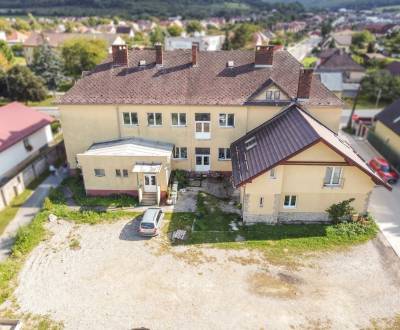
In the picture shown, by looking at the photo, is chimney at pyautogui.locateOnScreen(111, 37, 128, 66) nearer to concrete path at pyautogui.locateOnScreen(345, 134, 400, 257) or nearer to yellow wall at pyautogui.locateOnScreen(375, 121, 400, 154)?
concrete path at pyautogui.locateOnScreen(345, 134, 400, 257)

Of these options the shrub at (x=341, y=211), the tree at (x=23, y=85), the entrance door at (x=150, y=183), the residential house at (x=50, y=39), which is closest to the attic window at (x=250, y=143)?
the shrub at (x=341, y=211)

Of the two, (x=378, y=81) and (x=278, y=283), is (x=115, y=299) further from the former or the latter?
(x=378, y=81)

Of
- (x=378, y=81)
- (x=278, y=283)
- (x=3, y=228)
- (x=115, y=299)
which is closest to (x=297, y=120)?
(x=278, y=283)

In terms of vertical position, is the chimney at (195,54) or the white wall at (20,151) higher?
the chimney at (195,54)

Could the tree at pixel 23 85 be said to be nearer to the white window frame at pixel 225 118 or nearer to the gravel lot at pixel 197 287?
the white window frame at pixel 225 118

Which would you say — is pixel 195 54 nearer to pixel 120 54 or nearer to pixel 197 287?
pixel 120 54

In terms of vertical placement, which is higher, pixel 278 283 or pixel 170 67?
pixel 170 67

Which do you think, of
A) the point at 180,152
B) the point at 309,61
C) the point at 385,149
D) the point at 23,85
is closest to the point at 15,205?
the point at 180,152
